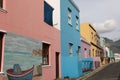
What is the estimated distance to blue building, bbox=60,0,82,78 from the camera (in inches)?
839

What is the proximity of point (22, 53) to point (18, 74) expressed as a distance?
1243 mm

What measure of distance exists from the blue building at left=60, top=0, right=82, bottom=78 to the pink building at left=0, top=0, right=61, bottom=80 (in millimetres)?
1417

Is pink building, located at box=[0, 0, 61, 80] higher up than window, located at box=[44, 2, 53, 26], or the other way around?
window, located at box=[44, 2, 53, 26]

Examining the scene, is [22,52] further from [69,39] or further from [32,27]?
[69,39]

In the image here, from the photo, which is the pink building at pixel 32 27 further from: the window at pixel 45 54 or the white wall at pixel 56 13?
the white wall at pixel 56 13

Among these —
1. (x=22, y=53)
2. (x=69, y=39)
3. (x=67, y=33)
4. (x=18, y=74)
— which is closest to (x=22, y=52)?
(x=22, y=53)

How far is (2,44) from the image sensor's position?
1132cm

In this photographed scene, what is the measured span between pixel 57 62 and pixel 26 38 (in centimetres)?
680

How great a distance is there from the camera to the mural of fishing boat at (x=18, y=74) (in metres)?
11.6

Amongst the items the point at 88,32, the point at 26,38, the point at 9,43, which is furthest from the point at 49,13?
the point at 88,32

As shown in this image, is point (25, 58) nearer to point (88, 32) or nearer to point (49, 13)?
point (49, 13)

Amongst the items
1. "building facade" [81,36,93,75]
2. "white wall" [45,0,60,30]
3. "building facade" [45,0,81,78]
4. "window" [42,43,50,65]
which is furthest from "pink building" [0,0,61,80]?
"building facade" [81,36,93,75]

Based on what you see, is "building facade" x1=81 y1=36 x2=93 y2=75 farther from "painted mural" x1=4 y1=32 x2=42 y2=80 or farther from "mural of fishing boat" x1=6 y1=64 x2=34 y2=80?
"mural of fishing boat" x1=6 y1=64 x2=34 y2=80

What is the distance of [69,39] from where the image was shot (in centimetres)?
2348
